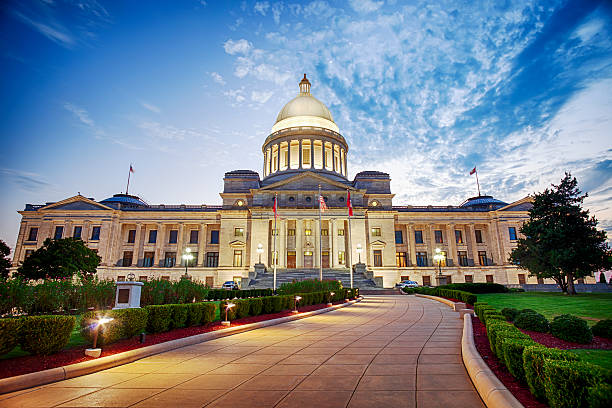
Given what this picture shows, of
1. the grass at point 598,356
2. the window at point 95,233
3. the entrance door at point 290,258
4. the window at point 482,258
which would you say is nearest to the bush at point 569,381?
the grass at point 598,356

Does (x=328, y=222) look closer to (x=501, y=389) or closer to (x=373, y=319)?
(x=373, y=319)

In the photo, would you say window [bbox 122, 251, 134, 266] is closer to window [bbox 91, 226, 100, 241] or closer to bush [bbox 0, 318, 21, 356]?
window [bbox 91, 226, 100, 241]

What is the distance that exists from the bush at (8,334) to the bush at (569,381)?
412 inches

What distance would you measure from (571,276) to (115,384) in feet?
123

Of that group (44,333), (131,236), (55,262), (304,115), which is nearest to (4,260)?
(55,262)

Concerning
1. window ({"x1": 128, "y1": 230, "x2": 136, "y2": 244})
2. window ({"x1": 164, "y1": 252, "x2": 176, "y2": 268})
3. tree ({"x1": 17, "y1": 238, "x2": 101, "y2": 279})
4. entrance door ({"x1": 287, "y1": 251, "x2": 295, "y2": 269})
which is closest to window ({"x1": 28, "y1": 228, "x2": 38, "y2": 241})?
window ({"x1": 128, "y1": 230, "x2": 136, "y2": 244})

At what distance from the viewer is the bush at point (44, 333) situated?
7.95 m

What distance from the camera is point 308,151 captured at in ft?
225

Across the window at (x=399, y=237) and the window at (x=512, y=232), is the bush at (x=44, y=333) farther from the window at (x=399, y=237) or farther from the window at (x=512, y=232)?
the window at (x=512, y=232)

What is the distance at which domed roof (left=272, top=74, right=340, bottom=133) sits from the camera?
7062 centimetres

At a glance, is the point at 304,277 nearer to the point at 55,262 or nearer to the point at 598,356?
the point at 55,262

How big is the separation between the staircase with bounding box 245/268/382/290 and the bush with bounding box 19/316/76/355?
116 feet

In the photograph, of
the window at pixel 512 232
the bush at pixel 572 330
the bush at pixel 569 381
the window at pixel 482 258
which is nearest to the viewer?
the bush at pixel 569 381

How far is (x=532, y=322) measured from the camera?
444 inches
